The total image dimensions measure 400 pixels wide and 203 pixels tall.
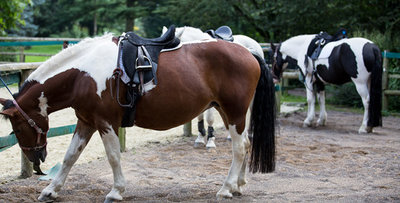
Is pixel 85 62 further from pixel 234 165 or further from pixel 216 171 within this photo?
pixel 216 171

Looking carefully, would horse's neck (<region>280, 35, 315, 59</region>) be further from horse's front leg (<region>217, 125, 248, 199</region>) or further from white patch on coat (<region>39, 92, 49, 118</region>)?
white patch on coat (<region>39, 92, 49, 118</region>)

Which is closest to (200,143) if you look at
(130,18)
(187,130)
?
(187,130)

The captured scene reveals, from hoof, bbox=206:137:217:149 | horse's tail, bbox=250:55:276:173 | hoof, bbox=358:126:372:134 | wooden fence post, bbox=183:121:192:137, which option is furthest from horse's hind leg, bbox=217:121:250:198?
hoof, bbox=358:126:372:134

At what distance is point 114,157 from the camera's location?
3.89m

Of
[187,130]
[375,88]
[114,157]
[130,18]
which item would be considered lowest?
[130,18]

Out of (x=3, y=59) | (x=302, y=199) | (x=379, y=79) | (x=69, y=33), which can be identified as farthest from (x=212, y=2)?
(x=69, y=33)

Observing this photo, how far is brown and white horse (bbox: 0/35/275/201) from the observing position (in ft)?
12.4

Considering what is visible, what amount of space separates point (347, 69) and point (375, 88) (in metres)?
0.59

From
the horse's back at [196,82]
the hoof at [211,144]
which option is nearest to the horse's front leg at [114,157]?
the horse's back at [196,82]

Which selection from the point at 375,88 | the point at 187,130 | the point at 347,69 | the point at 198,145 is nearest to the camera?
the point at 198,145

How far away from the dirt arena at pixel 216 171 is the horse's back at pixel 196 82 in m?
0.75

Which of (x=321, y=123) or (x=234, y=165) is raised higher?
(x=234, y=165)

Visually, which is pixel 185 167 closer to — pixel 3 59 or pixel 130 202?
pixel 130 202

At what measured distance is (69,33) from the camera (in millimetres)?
28969
